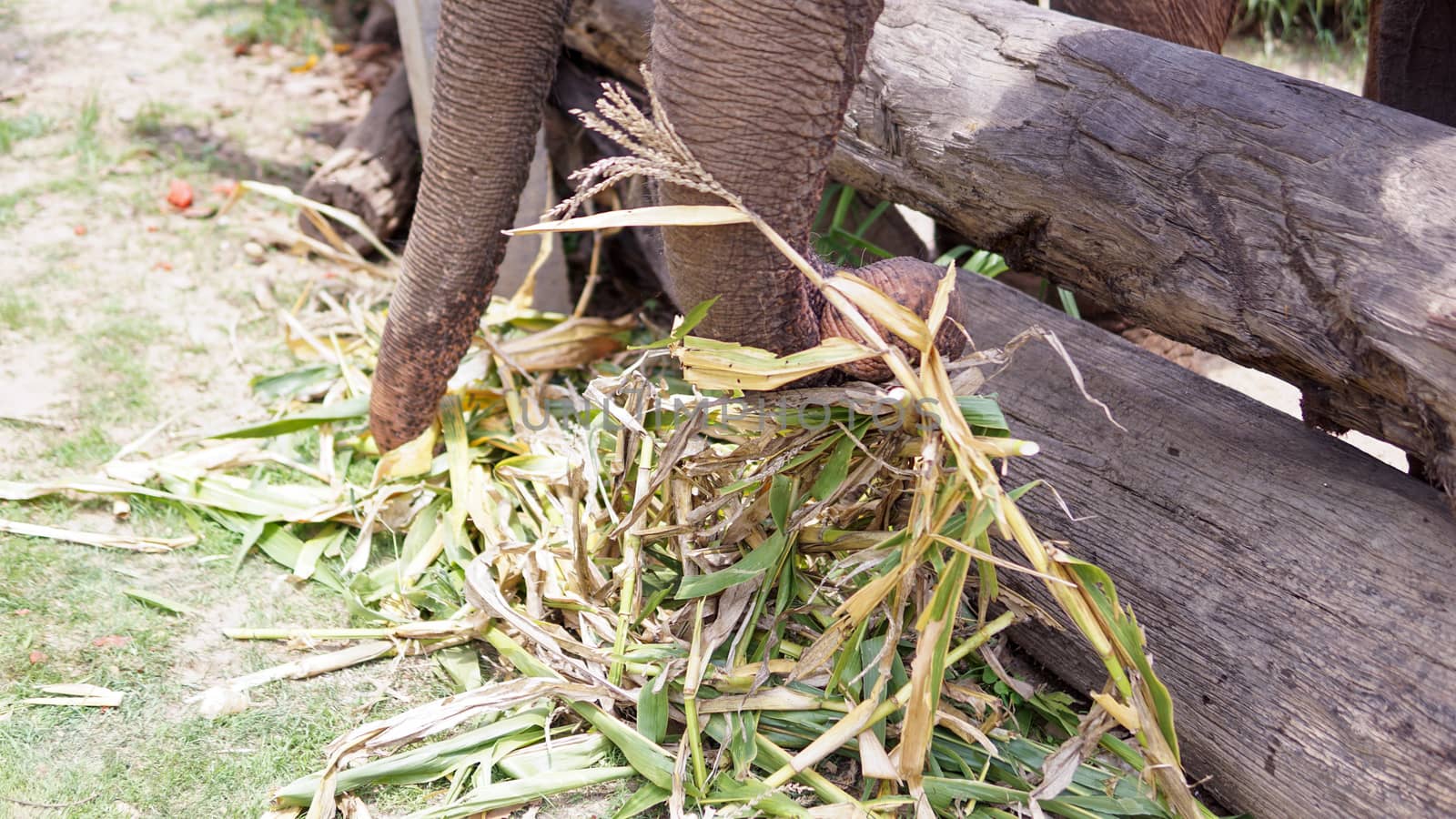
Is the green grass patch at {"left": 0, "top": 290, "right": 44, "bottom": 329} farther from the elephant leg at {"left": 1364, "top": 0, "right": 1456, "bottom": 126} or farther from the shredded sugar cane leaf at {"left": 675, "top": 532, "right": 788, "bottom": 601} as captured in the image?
the elephant leg at {"left": 1364, "top": 0, "right": 1456, "bottom": 126}

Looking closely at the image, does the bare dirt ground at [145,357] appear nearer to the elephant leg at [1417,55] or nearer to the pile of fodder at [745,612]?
the pile of fodder at [745,612]

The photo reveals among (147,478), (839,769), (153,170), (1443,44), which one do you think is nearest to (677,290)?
(839,769)

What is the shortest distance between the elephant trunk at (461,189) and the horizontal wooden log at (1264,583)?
116 centimetres

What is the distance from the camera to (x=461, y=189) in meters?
2.38

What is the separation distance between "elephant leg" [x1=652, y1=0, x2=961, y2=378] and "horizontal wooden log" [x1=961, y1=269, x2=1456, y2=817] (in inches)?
30.5

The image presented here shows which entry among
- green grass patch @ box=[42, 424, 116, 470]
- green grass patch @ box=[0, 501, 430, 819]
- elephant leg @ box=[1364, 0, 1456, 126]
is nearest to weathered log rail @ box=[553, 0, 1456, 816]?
elephant leg @ box=[1364, 0, 1456, 126]

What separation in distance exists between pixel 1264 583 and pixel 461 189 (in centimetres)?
165

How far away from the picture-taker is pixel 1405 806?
5.04 feet

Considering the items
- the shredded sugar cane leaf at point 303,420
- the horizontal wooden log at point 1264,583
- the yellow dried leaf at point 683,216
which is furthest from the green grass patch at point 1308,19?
the yellow dried leaf at point 683,216

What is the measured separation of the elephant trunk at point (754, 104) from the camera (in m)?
1.36

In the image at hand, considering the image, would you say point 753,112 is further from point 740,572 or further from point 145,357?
point 145,357

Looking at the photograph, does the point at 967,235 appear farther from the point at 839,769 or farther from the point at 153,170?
the point at 153,170

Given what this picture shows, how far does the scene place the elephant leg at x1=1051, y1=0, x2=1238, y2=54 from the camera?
2715 mm

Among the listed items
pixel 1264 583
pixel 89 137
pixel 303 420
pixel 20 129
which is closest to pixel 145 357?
pixel 303 420
